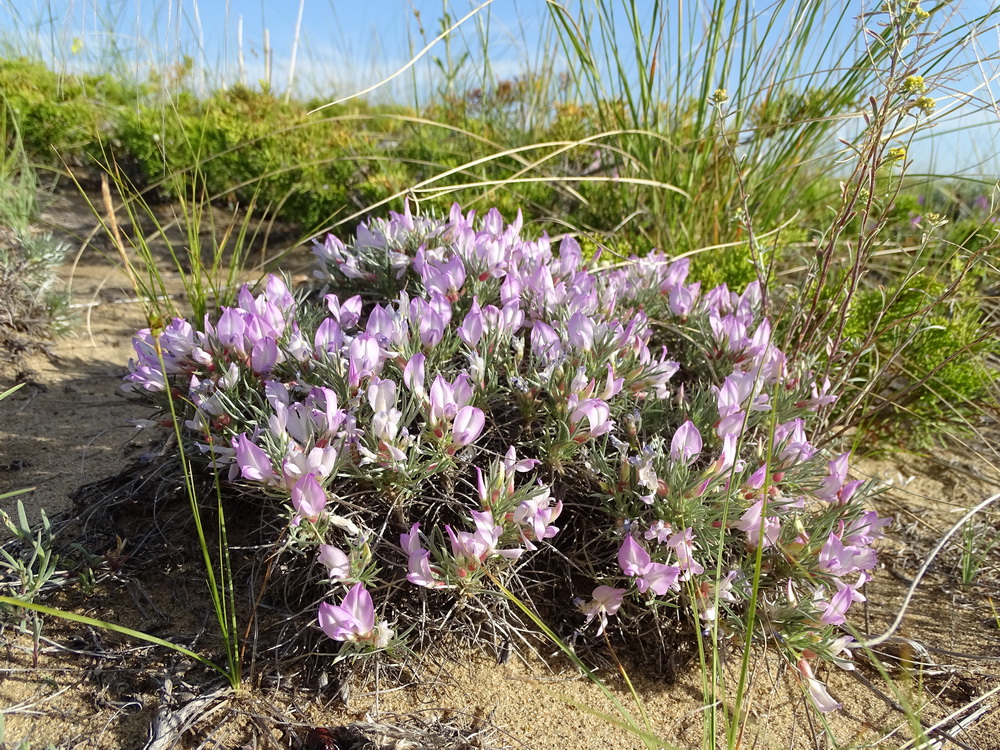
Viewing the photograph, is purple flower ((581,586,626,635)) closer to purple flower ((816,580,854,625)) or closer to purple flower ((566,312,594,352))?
purple flower ((816,580,854,625))

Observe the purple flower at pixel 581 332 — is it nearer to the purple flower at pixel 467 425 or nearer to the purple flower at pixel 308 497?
the purple flower at pixel 467 425

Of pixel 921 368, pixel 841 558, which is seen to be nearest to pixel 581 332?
pixel 841 558

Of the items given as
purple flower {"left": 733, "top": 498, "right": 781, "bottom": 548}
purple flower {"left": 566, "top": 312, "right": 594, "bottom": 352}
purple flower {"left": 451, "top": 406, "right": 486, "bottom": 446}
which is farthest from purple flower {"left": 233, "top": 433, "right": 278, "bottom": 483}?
purple flower {"left": 733, "top": 498, "right": 781, "bottom": 548}

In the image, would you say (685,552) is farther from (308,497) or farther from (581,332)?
(308,497)

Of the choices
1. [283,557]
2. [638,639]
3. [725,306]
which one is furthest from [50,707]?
[725,306]

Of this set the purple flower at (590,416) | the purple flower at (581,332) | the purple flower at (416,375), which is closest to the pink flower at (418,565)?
the purple flower at (416,375)

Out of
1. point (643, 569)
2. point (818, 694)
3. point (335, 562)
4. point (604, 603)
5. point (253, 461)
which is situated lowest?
point (818, 694)
